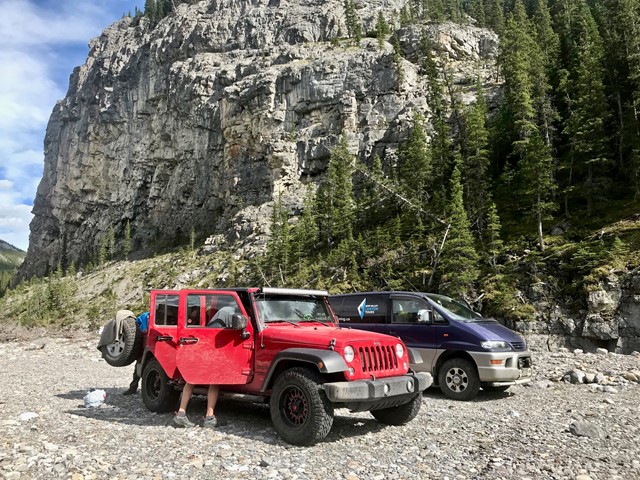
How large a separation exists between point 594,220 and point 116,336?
110ft

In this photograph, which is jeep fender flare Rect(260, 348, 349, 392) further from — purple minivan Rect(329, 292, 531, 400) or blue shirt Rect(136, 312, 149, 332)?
purple minivan Rect(329, 292, 531, 400)

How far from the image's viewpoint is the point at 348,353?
261 inches

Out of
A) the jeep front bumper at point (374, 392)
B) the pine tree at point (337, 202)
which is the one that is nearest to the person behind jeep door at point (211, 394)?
the jeep front bumper at point (374, 392)

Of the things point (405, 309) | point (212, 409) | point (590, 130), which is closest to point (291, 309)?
point (212, 409)

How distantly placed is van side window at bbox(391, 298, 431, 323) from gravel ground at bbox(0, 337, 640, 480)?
80.5 inches

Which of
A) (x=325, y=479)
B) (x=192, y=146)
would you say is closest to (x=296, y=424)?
(x=325, y=479)

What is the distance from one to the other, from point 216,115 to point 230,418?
9332cm

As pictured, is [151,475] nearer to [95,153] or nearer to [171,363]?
[171,363]

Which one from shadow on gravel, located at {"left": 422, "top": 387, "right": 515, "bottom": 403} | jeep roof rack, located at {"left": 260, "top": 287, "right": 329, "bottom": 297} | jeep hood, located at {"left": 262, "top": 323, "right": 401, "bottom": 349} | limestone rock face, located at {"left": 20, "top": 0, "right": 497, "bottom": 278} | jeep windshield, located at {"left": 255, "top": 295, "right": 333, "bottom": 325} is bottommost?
shadow on gravel, located at {"left": 422, "top": 387, "right": 515, "bottom": 403}

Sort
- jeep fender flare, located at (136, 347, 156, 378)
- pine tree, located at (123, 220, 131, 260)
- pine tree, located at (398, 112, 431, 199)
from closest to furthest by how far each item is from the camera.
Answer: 1. jeep fender flare, located at (136, 347, 156, 378)
2. pine tree, located at (398, 112, 431, 199)
3. pine tree, located at (123, 220, 131, 260)

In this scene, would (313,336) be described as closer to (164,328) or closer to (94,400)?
(164,328)

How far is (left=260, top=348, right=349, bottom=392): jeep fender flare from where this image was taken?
634 cm

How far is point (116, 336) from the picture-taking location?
952 cm

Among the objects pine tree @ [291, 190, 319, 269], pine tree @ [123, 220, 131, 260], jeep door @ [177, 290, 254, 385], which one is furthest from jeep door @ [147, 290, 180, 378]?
pine tree @ [123, 220, 131, 260]
